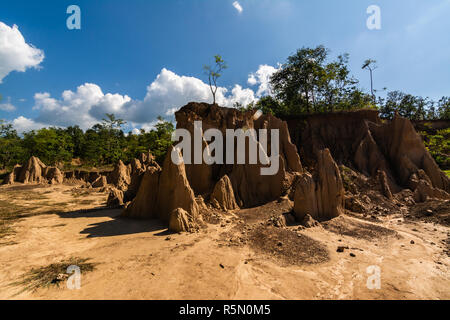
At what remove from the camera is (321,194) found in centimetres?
905

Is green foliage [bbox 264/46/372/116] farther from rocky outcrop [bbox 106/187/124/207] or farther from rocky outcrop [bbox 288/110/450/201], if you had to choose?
rocky outcrop [bbox 106/187/124/207]

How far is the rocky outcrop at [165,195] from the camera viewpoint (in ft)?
28.1

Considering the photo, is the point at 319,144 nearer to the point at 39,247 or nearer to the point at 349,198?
the point at 349,198

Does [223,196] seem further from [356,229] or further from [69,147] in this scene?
[69,147]

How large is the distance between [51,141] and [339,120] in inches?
1717

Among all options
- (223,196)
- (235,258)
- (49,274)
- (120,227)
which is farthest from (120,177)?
(235,258)

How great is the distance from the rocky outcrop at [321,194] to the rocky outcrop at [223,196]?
337 centimetres

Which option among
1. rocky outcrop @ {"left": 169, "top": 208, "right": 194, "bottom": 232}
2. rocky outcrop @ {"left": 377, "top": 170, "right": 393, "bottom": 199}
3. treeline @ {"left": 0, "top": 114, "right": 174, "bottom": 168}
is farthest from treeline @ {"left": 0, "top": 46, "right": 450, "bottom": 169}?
rocky outcrop @ {"left": 169, "top": 208, "right": 194, "bottom": 232}

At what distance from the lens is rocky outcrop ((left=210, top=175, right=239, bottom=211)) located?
1018 cm

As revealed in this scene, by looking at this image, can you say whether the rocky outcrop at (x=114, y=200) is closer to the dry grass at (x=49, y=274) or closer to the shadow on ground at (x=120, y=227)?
the shadow on ground at (x=120, y=227)

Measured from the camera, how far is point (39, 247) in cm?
638

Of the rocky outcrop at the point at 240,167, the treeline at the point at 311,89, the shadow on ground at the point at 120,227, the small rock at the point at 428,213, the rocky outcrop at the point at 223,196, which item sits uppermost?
the treeline at the point at 311,89

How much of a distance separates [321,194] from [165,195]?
293 inches
